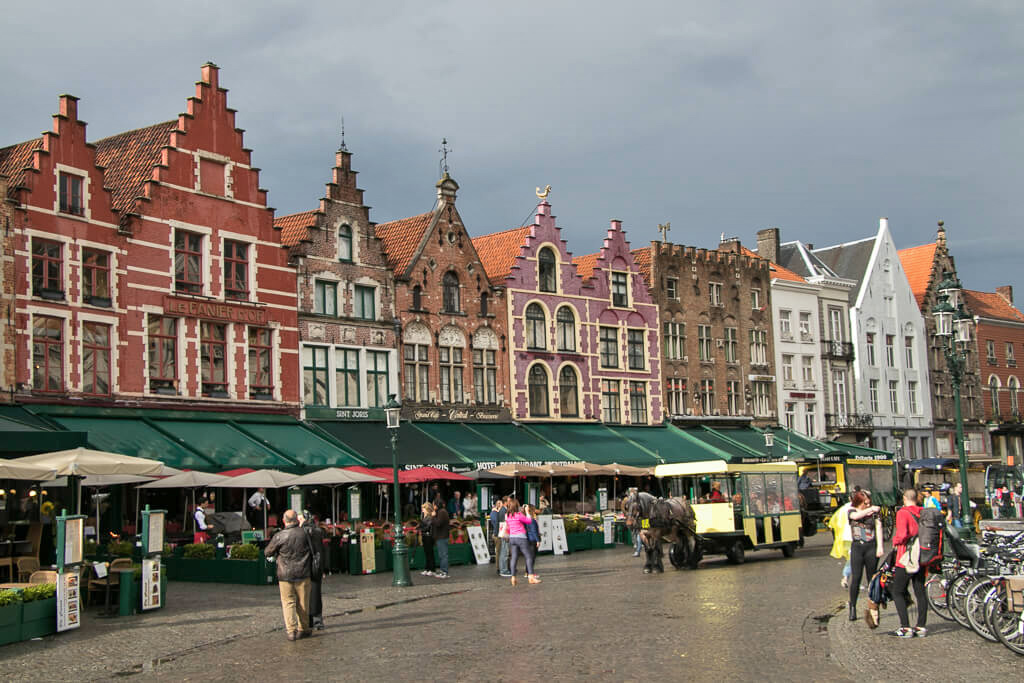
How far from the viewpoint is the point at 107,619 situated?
17969 mm

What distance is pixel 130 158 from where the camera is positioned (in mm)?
34812

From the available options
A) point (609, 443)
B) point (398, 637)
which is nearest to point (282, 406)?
point (609, 443)

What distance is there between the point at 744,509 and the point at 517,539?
622cm

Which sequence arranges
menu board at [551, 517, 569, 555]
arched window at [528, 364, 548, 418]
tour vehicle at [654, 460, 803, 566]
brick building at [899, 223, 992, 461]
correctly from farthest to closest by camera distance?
brick building at [899, 223, 992, 461]
arched window at [528, 364, 548, 418]
menu board at [551, 517, 569, 555]
tour vehicle at [654, 460, 803, 566]

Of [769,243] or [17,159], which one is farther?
[769,243]

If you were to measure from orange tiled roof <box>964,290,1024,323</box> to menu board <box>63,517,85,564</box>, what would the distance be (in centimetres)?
6210

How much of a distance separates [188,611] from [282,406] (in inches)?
663

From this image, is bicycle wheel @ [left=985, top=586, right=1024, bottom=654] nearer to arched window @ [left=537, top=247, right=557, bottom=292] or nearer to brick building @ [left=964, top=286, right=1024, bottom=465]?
arched window @ [left=537, top=247, right=557, bottom=292]

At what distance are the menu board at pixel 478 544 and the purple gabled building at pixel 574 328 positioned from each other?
48.2 ft

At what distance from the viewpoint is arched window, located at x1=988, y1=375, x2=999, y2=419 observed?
225 feet

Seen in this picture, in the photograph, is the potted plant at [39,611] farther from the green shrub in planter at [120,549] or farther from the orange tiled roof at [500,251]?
the orange tiled roof at [500,251]

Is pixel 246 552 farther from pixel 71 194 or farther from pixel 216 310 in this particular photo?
pixel 71 194

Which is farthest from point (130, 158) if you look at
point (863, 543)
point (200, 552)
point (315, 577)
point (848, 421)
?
point (848, 421)

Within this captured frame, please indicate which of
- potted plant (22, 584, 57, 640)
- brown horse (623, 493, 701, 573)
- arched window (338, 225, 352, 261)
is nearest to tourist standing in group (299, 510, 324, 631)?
potted plant (22, 584, 57, 640)
